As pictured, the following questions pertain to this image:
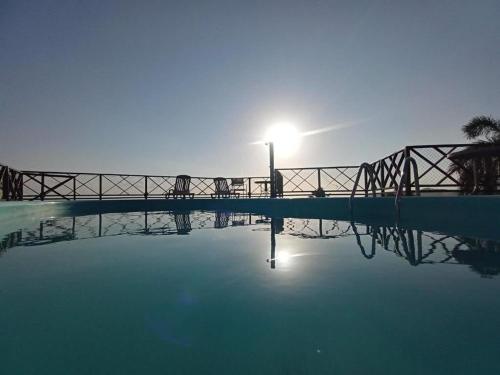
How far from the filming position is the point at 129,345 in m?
0.71

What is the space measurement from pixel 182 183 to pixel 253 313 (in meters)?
9.40

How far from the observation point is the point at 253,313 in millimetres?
897

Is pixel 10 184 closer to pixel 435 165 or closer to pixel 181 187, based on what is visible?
pixel 181 187

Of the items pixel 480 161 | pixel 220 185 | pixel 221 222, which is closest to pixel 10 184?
pixel 221 222

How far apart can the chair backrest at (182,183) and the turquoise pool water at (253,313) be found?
8023mm

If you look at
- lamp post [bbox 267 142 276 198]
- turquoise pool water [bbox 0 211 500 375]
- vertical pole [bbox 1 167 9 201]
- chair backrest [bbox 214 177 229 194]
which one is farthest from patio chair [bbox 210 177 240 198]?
turquoise pool water [bbox 0 211 500 375]

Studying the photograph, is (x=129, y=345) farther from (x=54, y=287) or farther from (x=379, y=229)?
(x=379, y=229)

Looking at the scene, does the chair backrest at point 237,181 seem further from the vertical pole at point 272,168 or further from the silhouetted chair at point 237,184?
the vertical pole at point 272,168

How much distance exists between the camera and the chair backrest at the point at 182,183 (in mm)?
9781

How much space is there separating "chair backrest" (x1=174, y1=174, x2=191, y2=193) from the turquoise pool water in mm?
8023

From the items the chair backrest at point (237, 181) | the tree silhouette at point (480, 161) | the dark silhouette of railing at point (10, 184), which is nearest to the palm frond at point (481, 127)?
the tree silhouette at point (480, 161)

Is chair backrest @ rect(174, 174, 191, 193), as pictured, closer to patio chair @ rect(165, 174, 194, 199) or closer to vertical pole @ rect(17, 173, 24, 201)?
patio chair @ rect(165, 174, 194, 199)

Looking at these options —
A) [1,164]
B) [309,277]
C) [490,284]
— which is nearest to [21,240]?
[309,277]

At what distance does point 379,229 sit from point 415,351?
257 cm
